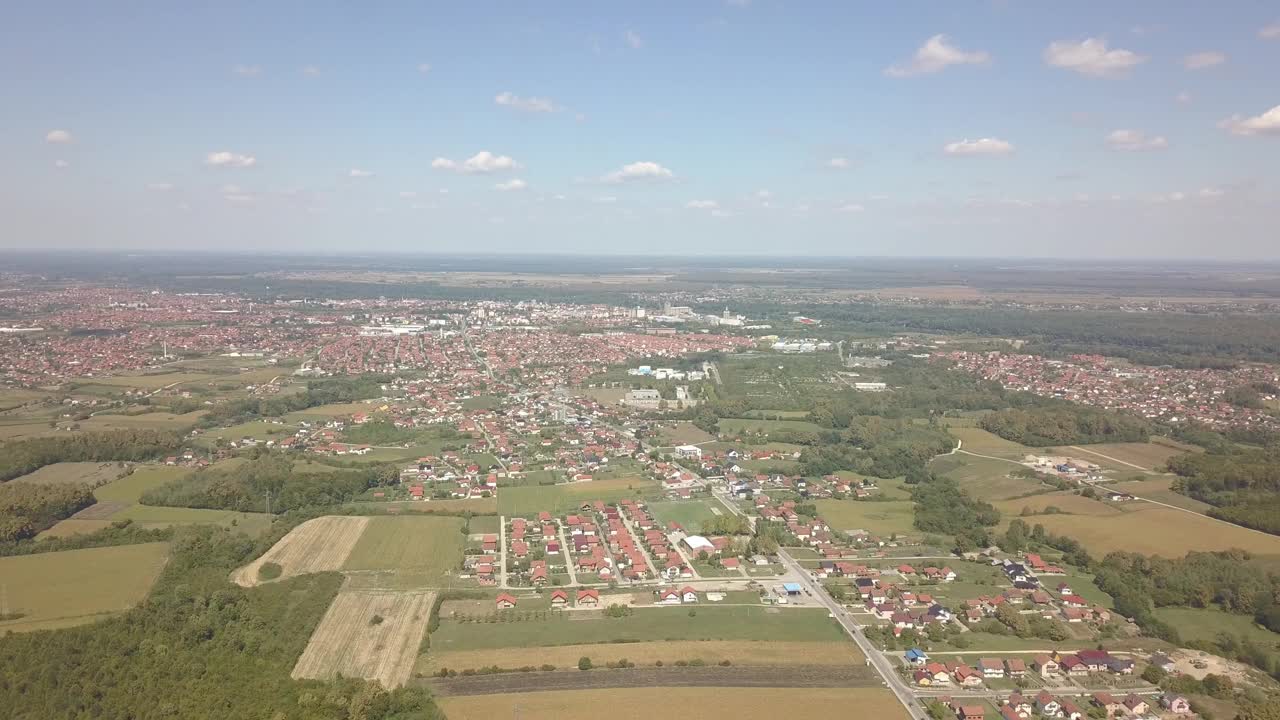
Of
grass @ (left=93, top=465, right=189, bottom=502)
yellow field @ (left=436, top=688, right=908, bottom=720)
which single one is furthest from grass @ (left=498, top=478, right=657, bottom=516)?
grass @ (left=93, top=465, right=189, bottom=502)

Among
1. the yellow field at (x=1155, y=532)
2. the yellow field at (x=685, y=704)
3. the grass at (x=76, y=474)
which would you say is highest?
the grass at (x=76, y=474)

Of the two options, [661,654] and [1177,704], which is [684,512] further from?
[1177,704]

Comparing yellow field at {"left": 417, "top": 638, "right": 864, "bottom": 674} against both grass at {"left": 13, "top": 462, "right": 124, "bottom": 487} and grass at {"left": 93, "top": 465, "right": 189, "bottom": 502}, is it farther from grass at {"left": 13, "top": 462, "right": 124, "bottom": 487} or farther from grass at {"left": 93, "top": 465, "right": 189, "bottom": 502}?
grass at {"left": 13, "top": 462, "right": 124, "bottom": 487}

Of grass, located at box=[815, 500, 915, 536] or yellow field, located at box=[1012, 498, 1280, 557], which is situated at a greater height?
yellow field, located at box=[1012, 498, 1280, 557]

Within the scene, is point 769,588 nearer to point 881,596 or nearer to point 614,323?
point 881,596

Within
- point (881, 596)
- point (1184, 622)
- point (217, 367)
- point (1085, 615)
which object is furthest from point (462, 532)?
point (217, 367)

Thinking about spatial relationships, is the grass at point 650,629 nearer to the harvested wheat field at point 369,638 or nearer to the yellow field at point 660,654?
the yellow field at point 660,654

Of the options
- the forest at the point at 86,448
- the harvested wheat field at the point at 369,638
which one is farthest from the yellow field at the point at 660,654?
the forest at the point at 86,448
